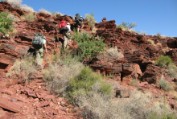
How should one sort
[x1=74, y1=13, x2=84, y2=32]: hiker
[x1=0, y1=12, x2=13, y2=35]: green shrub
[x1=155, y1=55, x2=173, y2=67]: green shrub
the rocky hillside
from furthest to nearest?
[x1=74, y1=13, x2=84, y2=32]: hiker, [x1=155, y1=55, x2=173, y2=67]: green shrub, [x1=0, y1=12, x2=13, y2=35]: green shrub, the rocky hillside

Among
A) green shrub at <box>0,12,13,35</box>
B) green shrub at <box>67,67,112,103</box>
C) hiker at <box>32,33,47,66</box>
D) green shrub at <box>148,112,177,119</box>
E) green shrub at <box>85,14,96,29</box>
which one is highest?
green shrub at <box>85,14,96,29</box>

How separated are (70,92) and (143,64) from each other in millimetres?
5858

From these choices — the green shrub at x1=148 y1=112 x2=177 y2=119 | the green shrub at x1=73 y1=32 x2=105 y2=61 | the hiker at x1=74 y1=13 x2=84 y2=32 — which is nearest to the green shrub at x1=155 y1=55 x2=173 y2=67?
the green shrub at x1=73 y1=32 x2=105 y2=61

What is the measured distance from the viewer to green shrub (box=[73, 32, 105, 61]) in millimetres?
15250

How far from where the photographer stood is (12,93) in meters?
10.2

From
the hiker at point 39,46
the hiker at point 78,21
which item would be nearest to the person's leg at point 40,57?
the hiker at point 39,46

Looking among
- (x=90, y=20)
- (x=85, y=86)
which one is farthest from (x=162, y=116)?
(x=90, y=20)

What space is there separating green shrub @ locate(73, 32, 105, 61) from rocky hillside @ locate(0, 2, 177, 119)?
522 millimetres

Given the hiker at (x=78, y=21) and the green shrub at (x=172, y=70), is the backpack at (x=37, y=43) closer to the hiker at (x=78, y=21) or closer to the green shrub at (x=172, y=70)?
the hiker at (x=78, y=21)

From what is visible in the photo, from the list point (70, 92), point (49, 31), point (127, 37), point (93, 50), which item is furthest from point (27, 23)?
point (70, 92)

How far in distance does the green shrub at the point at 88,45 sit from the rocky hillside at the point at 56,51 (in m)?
0.52

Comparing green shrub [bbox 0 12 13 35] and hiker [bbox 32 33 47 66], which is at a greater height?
green shrub [bbox 0 12 13 35]

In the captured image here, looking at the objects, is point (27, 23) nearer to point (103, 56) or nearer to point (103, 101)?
point (103, 56)

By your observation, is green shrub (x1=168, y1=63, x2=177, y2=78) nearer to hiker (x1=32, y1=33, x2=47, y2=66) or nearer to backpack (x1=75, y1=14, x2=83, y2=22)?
backpack (x1=75, y1=14, x2=83, y2=22)
